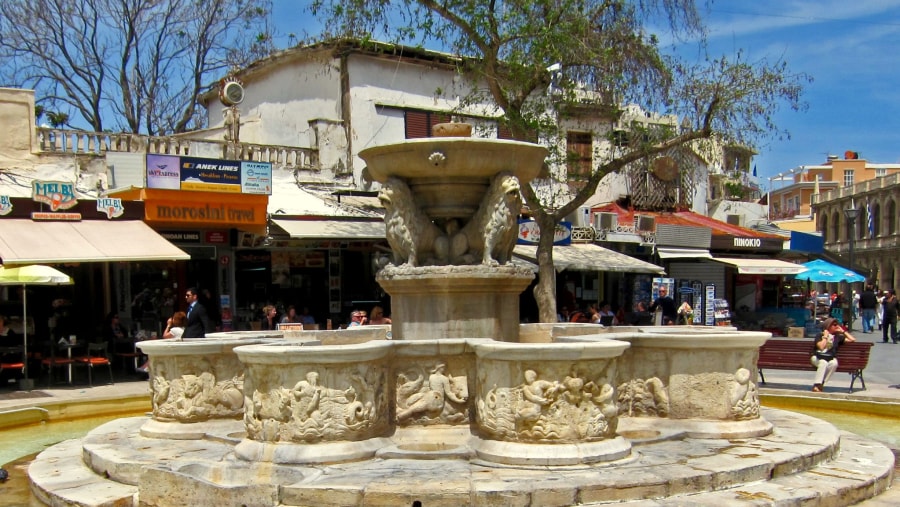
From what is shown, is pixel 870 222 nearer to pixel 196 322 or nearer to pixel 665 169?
pixel 665 169

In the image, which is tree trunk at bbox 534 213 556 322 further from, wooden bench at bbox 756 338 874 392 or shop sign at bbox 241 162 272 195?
shop sign at bbox 241 162 272 195

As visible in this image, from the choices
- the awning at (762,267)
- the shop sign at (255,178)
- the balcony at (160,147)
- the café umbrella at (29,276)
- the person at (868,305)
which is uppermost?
the balcony at (160,147)

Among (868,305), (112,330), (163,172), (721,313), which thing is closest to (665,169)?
(868,305)

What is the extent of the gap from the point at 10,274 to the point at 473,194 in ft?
27.7

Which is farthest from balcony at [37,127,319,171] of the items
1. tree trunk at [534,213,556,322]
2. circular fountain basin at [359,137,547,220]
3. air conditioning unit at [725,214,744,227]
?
air conditioning unit at [725,214,744,227]

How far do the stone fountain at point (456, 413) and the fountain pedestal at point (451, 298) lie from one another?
2cm

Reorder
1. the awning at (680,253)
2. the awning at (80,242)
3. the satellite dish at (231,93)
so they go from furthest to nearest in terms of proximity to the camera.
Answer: the awning at (680,253) < the satellite dish at (231,93) < the awning at (80,242)

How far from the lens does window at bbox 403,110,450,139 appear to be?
22.3m

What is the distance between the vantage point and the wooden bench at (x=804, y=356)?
39.7ft

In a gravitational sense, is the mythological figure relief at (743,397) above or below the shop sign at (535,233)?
below

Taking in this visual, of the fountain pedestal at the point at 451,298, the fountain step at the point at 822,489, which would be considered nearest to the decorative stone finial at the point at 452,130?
the fountain pedestal at the point at 451,298

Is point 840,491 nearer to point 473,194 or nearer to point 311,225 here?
point 473,194

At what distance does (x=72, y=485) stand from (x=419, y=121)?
17.2 meters

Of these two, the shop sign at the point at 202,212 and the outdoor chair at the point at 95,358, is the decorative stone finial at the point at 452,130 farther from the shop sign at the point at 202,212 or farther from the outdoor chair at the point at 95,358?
the shop sign at the point at 202,212
